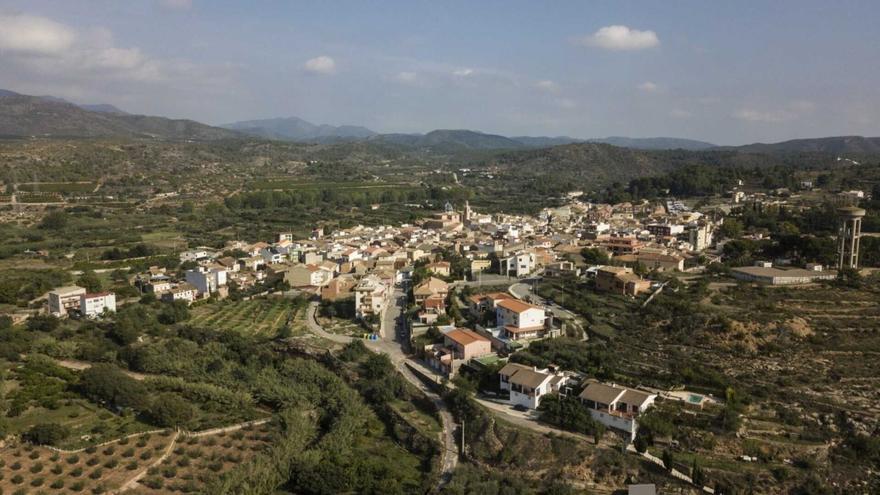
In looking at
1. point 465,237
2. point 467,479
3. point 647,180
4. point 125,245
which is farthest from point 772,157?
point 467,479

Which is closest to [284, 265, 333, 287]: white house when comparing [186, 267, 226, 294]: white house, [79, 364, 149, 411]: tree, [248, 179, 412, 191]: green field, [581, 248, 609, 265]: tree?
[186, 267, 226, 294]: white house

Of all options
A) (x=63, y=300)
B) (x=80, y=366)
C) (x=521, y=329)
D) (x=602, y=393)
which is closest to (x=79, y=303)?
(x=63, y=300)

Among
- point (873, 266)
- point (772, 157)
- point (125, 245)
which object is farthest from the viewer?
point (772, 157)

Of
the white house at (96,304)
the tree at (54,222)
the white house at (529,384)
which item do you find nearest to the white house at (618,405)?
the white house at (529,384)

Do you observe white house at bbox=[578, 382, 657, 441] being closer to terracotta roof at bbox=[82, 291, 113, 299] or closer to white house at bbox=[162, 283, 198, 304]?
white house at bbox=[162, 283, 198, 304]

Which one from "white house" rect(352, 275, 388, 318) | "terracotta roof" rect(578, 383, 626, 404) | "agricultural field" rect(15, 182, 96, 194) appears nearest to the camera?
"terracotta roof" rect(578, 383, 626, 404)

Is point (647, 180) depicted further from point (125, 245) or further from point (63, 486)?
point (63, 486)

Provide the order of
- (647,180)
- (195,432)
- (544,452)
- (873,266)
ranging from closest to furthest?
(544,452) → (195,432) → (873,266) → (647,180)

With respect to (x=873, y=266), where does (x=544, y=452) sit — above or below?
below
